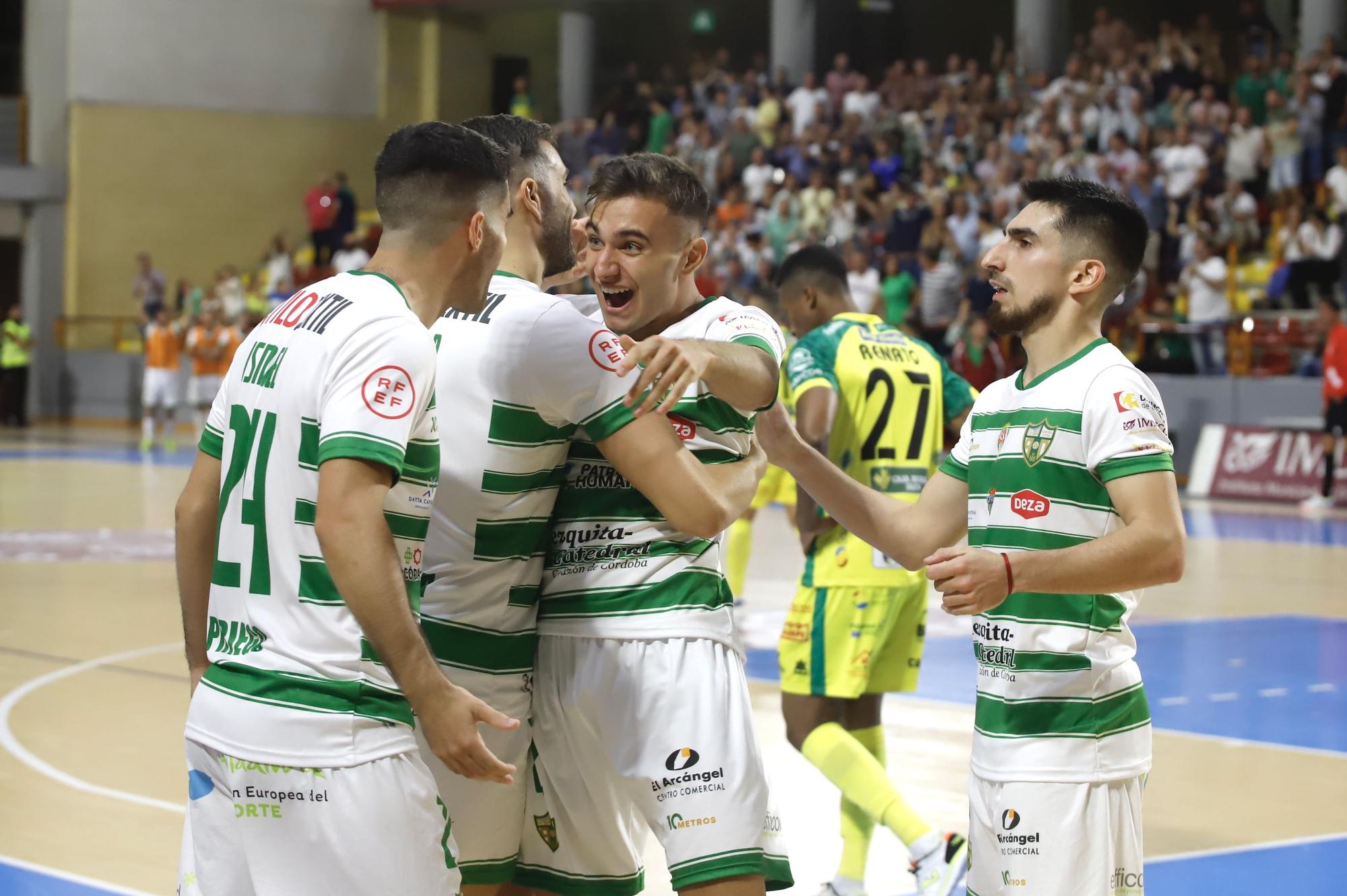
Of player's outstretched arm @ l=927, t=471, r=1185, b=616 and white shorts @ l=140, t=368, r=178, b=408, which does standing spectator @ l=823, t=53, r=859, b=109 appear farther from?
player's outstretched arm @ l=927, t=471, r=1185, b=616

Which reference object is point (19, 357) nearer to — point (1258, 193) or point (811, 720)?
point (1258, 193)

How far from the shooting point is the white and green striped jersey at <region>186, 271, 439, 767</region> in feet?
10.4

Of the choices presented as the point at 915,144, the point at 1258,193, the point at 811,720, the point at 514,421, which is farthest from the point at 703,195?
the point at 915,144

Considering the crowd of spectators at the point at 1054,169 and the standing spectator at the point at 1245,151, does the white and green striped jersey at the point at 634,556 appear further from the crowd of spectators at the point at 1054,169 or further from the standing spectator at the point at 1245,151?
the standing spectator at the point at 1245,151

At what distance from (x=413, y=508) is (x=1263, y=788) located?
17.5ft

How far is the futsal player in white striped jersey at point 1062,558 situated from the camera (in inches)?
141

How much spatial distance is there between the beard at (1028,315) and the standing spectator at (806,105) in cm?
2457

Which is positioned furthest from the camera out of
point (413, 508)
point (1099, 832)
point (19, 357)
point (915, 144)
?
point (19, 357)

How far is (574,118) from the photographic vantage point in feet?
114

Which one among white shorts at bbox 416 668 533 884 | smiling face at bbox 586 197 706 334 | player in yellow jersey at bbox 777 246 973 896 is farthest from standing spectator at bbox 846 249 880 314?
white shorts at bbox 416 668 533 884

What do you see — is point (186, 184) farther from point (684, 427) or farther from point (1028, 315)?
point (1028, 315)

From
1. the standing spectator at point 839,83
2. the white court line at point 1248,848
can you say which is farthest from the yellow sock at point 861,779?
the standing spectator at point 839,83

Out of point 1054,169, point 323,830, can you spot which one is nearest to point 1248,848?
point 323,830

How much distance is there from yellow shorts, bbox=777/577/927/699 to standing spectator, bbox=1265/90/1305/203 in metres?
17.2
